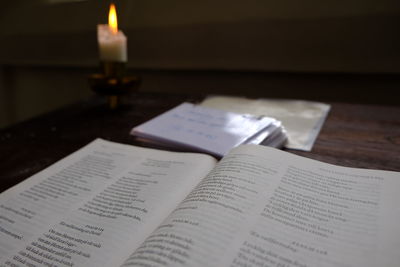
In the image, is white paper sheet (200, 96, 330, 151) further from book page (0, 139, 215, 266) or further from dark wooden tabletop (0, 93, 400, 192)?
book page (0, 139, 215, 266)

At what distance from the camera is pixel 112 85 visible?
32.5 inches

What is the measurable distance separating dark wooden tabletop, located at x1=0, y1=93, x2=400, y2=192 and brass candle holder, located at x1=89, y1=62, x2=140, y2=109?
4 cm

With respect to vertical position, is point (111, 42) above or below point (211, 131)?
above

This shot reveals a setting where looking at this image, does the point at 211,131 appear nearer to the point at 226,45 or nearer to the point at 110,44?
the point at 110,44

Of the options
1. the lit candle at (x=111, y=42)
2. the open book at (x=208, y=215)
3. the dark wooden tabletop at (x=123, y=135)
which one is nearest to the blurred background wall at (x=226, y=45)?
the dark wooden tabletop at (x=123, y=135)

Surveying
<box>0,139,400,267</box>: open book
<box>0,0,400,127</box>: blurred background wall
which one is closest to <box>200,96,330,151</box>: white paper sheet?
<box>0,139,400,267</box>: open book

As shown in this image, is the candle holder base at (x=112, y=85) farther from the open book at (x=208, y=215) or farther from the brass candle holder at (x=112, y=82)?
the open book at (x=208, y=215)

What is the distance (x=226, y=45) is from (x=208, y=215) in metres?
1.07

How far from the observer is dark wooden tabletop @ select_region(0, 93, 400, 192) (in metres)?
0.55

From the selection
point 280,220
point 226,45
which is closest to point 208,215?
point 280,220

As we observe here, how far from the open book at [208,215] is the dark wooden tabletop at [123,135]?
0.08 meters

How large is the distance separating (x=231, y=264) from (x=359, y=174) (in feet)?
0.83

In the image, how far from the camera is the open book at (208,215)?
0.99ft

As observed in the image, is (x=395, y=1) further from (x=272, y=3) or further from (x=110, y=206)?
(x=110, y=206)
